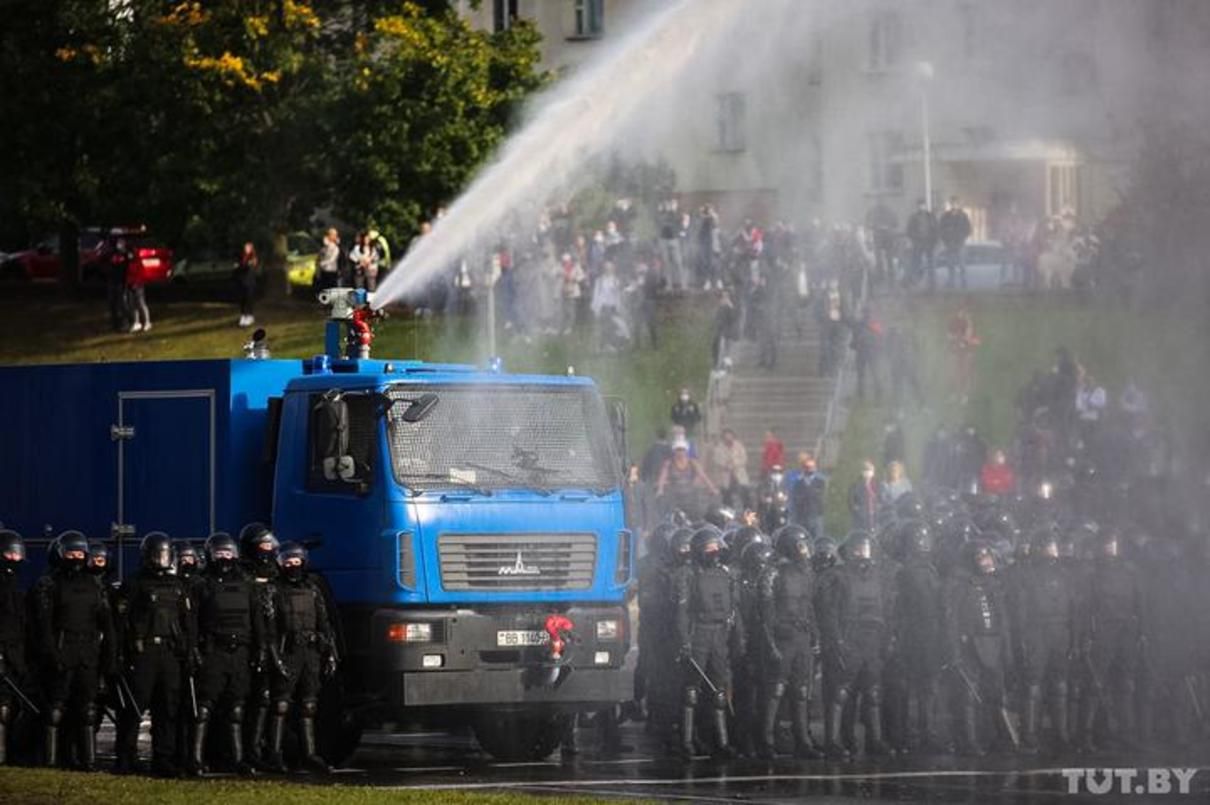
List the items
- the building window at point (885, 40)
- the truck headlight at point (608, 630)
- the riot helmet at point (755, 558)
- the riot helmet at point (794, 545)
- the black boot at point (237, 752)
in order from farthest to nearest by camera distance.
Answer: the building window at point (885, 40)
the riot helmet at point (755, 558)
the riot helmet at point (794, 545)
the truck headlight at point (608, 630)
the black boot at point (237, 752)

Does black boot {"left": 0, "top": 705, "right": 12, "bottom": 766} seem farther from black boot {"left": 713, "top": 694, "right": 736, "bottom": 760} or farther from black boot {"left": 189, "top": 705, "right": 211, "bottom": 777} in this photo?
black boot {"left": 713, "top": 694, "right": 736, "bottom": 760}

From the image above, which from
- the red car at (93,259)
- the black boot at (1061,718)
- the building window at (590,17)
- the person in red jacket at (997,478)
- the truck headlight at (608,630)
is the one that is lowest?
the black boot at (1061,718)

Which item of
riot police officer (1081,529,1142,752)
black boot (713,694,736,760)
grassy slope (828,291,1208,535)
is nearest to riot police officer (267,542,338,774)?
black boot (713,694,736,760)

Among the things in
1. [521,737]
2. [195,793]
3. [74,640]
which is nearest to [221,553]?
[74,640]

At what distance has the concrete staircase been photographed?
39.3m

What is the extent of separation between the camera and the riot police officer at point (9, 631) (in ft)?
64.4

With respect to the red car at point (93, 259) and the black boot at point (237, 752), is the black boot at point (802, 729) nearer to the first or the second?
the black boot at point (237, 752)

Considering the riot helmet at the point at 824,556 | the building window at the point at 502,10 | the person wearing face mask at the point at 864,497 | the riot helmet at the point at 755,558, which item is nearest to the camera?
the riot helmet at the point at 755,558

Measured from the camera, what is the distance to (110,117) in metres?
50.8

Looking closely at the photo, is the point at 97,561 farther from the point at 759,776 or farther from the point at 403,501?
the point at 759,776

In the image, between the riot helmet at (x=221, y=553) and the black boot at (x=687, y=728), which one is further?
the black boot at (x=687, y=728)

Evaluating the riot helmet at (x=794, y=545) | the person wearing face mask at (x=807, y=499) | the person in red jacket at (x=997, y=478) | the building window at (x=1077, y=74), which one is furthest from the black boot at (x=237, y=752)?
the building window at (x=1077, y=74)

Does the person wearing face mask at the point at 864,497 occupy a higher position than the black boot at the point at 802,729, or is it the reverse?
the person wearing face mask at the point at 864,497

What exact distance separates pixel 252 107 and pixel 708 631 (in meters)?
30.0
